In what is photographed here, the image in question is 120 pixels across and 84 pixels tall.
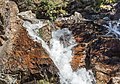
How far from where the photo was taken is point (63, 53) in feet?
40.3

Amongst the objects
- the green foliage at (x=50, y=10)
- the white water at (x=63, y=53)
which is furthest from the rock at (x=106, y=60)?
the green foliage at (x=50, y=10)

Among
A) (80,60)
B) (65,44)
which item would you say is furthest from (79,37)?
(80,60)

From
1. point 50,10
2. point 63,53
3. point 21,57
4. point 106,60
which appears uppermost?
point 50,10

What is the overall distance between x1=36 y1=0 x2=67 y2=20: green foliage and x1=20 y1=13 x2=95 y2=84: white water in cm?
85

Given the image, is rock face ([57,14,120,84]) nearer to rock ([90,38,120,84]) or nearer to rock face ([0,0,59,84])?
rock ([90,38,120,84])

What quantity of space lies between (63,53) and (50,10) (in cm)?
310

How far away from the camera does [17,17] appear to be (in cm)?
1336

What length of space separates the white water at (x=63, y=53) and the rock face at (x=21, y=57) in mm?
472

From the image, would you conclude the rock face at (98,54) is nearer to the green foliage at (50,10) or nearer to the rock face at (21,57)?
the rock face at (21,57)

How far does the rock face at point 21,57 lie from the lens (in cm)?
1084

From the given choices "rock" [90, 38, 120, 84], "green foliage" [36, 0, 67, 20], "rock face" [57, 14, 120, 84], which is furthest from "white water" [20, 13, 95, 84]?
"green foliage" [36, 0, 67, 20]

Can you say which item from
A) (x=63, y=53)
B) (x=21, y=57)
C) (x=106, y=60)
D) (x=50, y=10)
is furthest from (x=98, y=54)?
(x=50, y=10)

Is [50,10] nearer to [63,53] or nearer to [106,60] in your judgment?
[63,53]

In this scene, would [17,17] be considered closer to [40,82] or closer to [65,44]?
[65,44]
